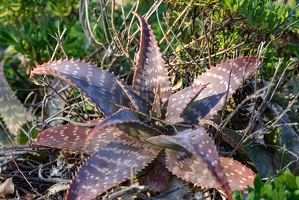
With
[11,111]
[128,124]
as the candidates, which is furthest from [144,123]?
[11,111]

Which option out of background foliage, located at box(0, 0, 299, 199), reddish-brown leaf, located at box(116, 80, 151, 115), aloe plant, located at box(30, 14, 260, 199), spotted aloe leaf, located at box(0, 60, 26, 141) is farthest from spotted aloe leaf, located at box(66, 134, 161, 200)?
spotted aloe leaf, located at box(0, 60, 26, 141)

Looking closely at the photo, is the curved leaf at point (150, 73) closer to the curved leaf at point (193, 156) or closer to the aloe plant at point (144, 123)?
the aloe plant at point (144, 123)

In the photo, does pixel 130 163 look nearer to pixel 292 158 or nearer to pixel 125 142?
pixel 125 142

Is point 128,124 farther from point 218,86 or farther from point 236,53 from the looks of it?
point 236,53

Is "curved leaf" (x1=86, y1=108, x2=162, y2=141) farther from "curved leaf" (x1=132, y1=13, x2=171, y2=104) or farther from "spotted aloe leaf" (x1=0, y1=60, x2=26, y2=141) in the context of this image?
"spotted aloe leaf" (x1=0, y1=60, x2=26, y2=141)

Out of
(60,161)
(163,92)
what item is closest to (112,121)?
(163,92)

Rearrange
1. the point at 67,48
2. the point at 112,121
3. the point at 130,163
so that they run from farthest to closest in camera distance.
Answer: the point at 67,48
the point at 130,163
the point at 112,121
